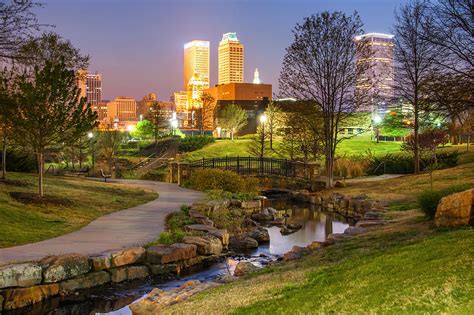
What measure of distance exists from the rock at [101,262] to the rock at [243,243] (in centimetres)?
425

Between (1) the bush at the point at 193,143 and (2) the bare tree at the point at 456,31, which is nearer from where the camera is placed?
(2) the bare tree at the point at 456,31

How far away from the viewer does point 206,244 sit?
12.1 meters

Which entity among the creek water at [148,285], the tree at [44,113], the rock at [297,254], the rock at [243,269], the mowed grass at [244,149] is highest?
the tree at [44,113]

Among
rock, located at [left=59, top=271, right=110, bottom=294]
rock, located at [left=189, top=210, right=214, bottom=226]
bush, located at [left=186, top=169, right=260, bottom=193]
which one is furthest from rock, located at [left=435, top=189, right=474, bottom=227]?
bush, located at [left=186, top=169, right=260, bottom=193]

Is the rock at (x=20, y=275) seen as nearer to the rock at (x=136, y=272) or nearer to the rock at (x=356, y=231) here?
the rock at (x=136, y=272)

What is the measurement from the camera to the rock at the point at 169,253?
35.2 feet

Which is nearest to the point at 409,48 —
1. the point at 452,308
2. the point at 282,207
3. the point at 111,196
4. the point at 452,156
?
the point at 452,156

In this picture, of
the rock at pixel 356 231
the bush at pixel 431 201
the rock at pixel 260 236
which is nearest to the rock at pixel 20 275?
the rock at pixel 260 236

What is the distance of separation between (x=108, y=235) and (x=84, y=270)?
2724mm

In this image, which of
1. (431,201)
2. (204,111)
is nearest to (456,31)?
(431,201)

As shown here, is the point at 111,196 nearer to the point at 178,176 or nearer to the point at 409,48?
the point at 178,176

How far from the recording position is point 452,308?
457cm

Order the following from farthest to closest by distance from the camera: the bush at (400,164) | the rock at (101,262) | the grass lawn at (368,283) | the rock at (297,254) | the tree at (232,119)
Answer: the tree at (232,119)
the bush at (400,164)
the rock at (297,254)
the rock at (101,262)
the grass lawn at (368,283)

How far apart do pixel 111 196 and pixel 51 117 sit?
174 inches
